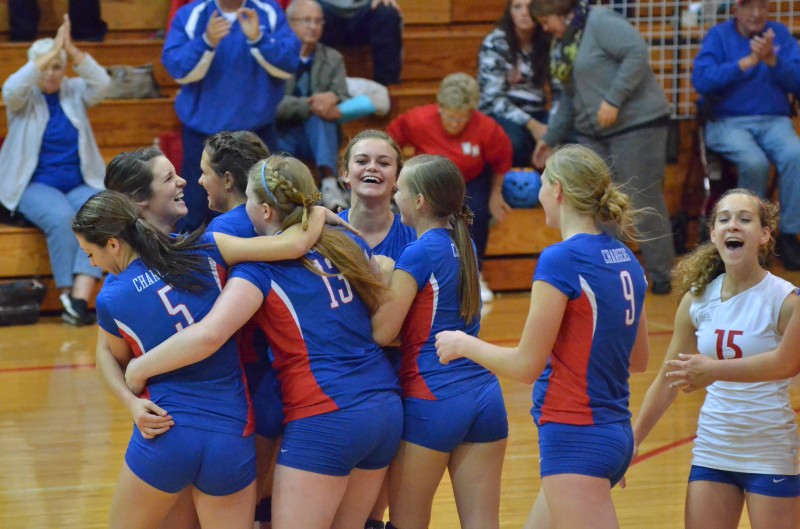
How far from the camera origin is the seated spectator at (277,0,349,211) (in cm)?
807

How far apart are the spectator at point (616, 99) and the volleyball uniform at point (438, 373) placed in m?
4.90

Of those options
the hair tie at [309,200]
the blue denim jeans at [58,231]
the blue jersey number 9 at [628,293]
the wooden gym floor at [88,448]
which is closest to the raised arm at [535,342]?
the blue jersey number 9 at [628,293]

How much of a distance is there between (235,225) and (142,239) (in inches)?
11.8

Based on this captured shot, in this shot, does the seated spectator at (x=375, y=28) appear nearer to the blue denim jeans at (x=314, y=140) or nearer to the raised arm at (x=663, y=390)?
the blue denim jeans at (x=314, y=140)

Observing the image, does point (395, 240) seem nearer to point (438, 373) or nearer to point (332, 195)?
point (438, 373)

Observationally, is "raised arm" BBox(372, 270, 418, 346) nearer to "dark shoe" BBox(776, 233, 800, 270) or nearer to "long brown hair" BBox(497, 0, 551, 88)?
"long brown hair" BBox(497, 0, 551, 88)

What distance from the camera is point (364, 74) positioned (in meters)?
9.24

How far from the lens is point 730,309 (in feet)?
11.0

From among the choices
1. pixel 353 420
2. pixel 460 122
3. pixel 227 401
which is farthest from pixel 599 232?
pixel 460 122

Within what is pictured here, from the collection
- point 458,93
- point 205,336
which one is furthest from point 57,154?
point 205,336

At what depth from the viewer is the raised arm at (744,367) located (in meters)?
3.05

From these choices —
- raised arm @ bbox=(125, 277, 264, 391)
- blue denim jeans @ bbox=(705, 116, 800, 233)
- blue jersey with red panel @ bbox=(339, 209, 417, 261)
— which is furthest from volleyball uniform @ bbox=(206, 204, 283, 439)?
blue denim jeans @ bbox=(705, 116, 800, 233)

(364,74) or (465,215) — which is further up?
(465,215)

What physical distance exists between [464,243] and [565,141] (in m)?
5.36
